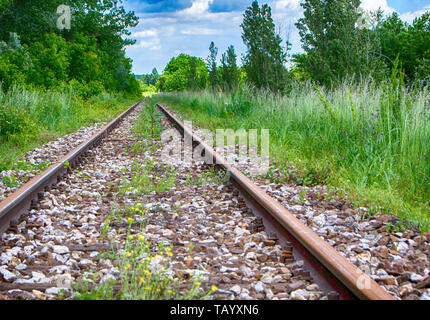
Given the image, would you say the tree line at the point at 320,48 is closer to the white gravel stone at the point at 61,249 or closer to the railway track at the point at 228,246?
the railway track at the point at 228,246

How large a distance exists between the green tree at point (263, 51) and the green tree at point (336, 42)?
944mm

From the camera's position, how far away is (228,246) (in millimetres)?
2906

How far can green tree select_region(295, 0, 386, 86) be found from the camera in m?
11.4

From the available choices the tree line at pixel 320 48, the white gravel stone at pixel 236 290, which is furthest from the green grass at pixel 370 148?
the tree line at pixel 320 48

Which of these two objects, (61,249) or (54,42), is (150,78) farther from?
(61,249)

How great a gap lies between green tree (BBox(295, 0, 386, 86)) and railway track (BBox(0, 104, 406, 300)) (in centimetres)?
808

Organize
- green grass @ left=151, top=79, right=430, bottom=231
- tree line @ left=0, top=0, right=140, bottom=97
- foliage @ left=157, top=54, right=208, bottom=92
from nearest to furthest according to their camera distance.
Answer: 1. green grass @ left=151, top=79, right=430, bottom=231
2. tree line @ left=0, top=0, right=140, bottom=97
3. foliage @ left=157, top=54, right=208, bottom=92

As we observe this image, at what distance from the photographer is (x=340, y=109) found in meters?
5.79

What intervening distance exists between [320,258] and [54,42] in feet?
61.7

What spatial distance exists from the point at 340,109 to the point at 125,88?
4098cm

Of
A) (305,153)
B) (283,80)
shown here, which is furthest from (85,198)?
(283,80)

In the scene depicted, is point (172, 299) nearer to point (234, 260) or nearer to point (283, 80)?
point (234, 260)

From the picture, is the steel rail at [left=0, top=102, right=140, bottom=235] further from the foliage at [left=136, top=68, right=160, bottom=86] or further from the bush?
the foliage at [left=136, top=68, right=160, bottom=86]

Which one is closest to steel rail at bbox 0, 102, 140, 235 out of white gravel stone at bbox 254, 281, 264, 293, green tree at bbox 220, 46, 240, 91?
white gravel stone at bbox 254, 281, 264, 293
